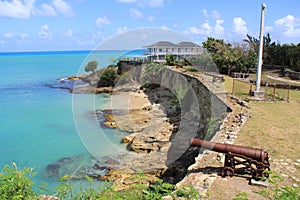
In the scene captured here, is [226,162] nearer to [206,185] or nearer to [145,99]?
[206,185]

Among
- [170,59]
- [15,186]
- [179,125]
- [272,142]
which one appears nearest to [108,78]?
[170,59]

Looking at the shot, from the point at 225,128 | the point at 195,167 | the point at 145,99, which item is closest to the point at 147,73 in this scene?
the point at 145,99

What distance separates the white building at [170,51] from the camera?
79.4 ft

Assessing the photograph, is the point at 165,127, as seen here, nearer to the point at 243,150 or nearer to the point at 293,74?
the point at 243,150

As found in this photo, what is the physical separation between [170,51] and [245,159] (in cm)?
2388

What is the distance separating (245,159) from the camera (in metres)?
5.59

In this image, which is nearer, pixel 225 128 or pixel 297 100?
pixel 225 128

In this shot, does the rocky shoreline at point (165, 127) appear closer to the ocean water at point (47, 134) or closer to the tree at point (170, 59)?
the ocean water at point (47, 134)

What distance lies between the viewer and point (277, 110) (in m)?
11.0

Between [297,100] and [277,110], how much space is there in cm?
278

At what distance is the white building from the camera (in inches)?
953

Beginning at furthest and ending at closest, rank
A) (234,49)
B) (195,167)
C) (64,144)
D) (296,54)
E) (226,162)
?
(234,49) < (296,54) < (64,144) < (195,167) < (226,162)

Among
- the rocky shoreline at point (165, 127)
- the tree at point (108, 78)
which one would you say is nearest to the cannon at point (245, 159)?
the rocky shoreline at point (165, 127)

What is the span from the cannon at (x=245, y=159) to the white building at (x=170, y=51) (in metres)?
18.4
